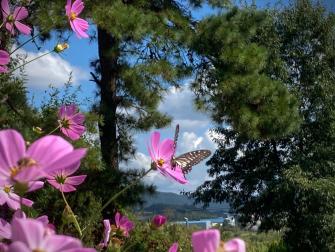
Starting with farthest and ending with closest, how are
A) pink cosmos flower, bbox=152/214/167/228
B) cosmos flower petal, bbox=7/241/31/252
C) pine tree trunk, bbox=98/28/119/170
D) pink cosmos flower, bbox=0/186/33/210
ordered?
pine tree trunk, bbox=98/28/119/170 < pink cosmos flower, bbox=152/214/167/228 < pink cosmos flower, bbox=0/186/33/210 < cosmos flower petal, bbox=7/241/31/252

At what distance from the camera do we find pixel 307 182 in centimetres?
1191

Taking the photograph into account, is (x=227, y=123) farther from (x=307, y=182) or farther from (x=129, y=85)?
(x=307, y=182)

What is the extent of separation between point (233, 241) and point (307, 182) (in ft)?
38.8

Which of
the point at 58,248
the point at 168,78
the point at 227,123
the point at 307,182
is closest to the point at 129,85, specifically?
the point at 168,78

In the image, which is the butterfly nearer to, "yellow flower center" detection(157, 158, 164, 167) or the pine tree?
"yellow flower center" detection(157, 158, 164, 167)

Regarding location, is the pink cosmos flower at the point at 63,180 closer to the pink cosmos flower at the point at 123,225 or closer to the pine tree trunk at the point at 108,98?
the pink cosmos flower at the point at 123,225

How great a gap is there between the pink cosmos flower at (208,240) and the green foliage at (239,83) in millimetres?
6477

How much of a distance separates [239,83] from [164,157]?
622 cm

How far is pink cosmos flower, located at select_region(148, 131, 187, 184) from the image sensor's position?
0.68m

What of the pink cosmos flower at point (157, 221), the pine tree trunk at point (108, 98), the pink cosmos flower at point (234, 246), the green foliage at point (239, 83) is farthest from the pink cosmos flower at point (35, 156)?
the pine tree trunk at point (108, 98)

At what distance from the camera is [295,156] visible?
13.5 metres

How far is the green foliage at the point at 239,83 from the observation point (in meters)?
6.90

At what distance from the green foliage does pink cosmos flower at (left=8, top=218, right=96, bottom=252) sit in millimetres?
6508

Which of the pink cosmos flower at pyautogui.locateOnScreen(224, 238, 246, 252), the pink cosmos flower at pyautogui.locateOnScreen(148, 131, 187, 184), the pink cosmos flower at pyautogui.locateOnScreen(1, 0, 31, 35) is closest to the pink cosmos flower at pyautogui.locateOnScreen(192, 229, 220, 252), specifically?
the pink cosmos flower at pyautogui.locateOnScreen(224, 238, 246, 252)
